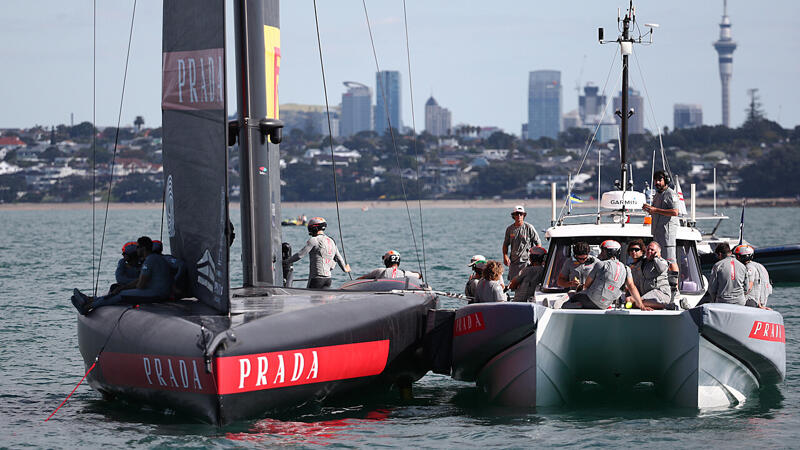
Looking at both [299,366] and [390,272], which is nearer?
[299,366]

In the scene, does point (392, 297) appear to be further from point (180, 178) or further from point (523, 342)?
point (180, 178)

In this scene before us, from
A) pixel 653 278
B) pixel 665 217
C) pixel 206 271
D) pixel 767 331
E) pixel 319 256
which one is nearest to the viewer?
pixel 206 271

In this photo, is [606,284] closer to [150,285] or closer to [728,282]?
[728,282]

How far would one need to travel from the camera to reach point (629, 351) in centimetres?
1259

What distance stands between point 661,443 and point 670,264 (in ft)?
11.5

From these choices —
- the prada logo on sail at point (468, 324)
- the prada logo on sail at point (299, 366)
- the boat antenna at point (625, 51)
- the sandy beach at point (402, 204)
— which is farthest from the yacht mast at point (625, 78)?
the sandy beach at point (402, 204)

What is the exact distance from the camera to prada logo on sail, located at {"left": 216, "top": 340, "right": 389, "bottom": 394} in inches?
414

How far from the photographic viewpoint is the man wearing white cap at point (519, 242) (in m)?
16.4

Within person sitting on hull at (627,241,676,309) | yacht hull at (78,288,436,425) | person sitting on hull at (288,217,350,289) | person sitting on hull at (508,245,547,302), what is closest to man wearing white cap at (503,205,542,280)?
person sitting on hull at (508,245,547,302)

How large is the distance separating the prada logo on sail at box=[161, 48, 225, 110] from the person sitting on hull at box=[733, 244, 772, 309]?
19.3ft

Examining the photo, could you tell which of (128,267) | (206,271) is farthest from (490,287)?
(128,267)

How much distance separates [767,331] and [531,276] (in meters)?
3.22

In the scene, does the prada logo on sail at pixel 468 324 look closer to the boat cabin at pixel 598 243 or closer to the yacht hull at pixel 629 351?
the yacht hull at pixel 629 351

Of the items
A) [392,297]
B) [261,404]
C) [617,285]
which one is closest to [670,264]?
[617,285]
